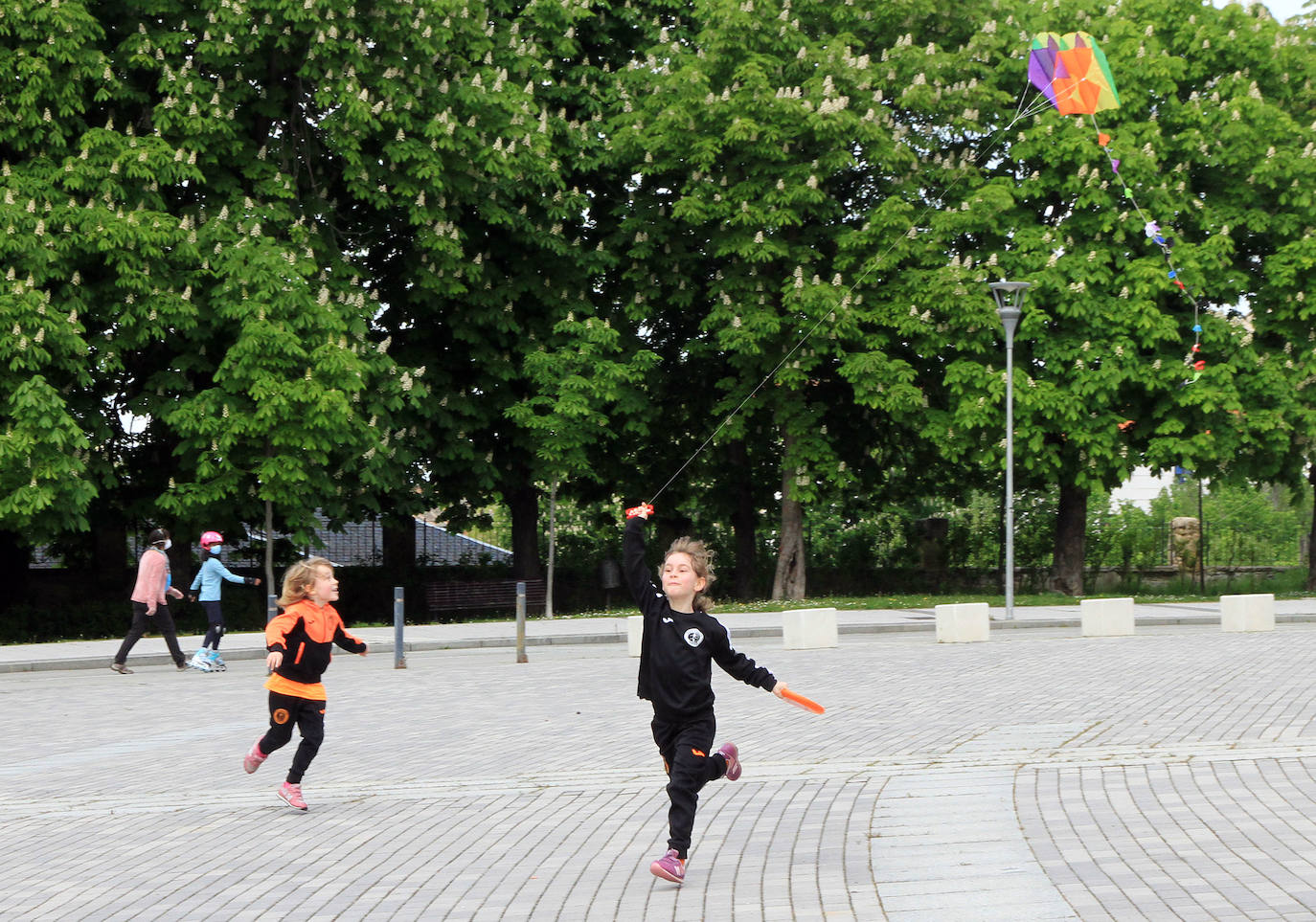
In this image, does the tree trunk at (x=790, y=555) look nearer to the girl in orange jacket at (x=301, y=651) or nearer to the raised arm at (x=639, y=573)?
the girl in orange jacket at (x=301, y=651)

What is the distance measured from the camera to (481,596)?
106 ft

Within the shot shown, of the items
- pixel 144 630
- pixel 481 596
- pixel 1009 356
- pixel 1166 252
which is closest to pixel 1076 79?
pixel 1166 252

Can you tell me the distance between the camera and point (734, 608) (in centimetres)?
2827

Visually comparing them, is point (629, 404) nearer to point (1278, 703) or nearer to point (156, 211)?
point (156, 211)

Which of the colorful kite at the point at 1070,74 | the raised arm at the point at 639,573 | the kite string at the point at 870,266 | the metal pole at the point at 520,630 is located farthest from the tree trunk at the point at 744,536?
the raised arm at the point at 639,573

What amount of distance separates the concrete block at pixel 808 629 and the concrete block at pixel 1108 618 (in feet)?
11.8

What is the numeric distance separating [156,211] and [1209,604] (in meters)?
19.5

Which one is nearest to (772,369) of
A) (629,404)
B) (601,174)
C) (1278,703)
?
(629,404)

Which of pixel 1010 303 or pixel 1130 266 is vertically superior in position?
pixel 1130 266

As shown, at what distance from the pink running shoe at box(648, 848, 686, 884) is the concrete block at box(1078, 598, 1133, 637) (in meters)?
15.0

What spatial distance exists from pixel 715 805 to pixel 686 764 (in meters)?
1.67

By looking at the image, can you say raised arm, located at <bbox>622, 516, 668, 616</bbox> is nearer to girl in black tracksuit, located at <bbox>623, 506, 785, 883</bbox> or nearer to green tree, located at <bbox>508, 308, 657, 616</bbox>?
girl in black tracksuit, located at <bbox>623, 506, 785, 883</bbox>

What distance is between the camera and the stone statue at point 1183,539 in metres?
37.0

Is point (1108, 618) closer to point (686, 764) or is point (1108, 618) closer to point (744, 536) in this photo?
point (686, 764)
